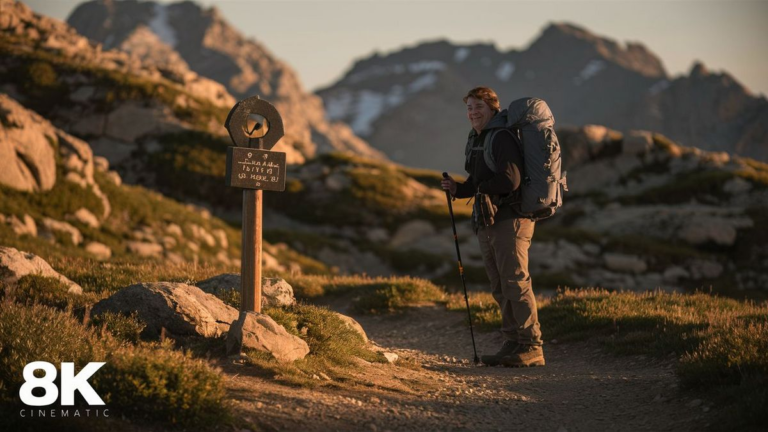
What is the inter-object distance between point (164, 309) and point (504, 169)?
17.2 ft

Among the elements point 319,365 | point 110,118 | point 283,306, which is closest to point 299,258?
point 110,118

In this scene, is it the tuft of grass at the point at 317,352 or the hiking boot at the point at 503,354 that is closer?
the tuft of grass at the point at 317,352

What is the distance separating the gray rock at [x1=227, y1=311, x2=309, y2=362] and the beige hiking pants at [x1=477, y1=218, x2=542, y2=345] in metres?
3.41

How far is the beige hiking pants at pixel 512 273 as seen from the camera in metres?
10.6

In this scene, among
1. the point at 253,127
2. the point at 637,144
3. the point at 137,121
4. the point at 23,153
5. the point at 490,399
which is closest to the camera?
the point at 490,399

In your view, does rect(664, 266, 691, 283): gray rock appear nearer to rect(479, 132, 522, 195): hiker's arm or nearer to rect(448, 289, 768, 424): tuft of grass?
rect(448, 289, 768, 424): tuft of grass

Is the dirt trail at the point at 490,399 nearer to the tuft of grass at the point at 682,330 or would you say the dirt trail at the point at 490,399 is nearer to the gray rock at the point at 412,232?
the tuft of grass at the point at 682,330

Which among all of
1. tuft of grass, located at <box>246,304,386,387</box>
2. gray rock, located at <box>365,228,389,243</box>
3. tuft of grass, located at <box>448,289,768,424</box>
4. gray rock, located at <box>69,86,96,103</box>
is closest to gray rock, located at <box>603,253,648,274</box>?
gray rock, located at <box>365,228,389,243</box>

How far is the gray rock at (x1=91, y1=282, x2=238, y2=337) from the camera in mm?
9336

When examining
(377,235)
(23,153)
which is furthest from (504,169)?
(377,235)

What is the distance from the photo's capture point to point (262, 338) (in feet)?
29.9

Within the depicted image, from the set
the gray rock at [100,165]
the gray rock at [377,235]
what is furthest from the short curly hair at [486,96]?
the gray rock at [377,235]

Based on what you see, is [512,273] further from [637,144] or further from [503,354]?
[637,144]

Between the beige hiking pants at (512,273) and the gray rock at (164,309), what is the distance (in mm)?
4321
